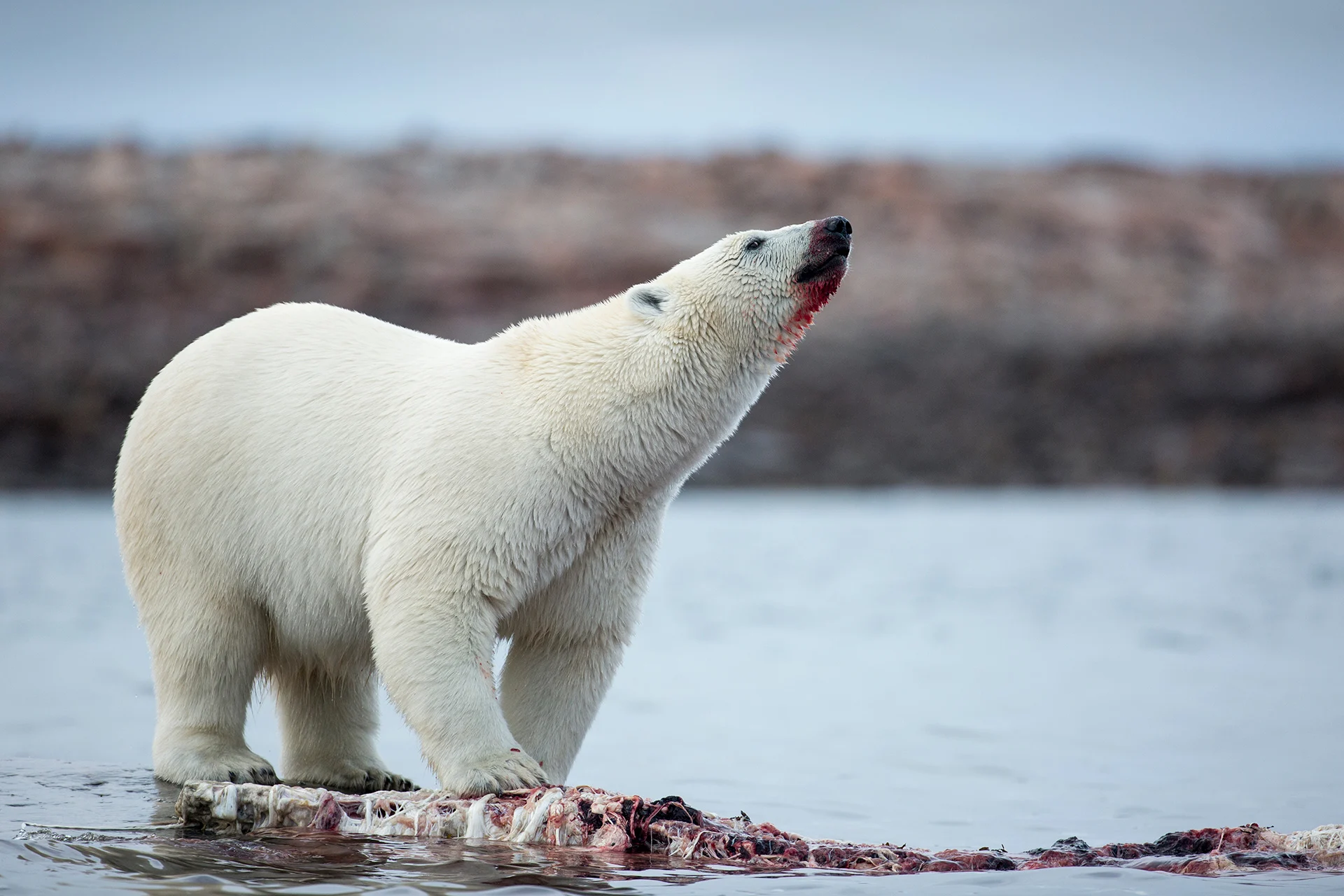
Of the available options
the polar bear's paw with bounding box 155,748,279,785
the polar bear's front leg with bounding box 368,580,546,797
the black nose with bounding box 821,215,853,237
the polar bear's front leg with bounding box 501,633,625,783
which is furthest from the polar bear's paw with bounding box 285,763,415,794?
the black nose with bounding box 821,215,853,237

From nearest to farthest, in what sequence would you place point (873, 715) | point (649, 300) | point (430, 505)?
point (430, 505) → point (649, 300) → point (873, 715)

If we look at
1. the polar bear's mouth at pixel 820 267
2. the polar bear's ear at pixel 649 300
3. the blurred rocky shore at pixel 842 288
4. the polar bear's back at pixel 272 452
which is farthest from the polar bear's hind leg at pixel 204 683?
the blurred rocky shore at pixel 842 288

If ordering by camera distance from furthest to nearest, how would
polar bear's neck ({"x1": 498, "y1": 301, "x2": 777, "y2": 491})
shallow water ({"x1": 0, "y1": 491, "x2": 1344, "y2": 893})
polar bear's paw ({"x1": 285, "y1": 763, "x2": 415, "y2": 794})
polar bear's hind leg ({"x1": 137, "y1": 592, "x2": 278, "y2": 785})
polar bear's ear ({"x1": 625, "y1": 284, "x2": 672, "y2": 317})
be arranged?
polar bear's paw ({"x1": 285, "y1": 763, "x2": 415, "y2": 794}) < polar bear's hind leg ({"x1": 137, "y1": 592, "x2": 278, "y2": 785}) < polar bear's ear ({"x1": 625, "y1": 284, "x2": 672, "y2": 317}) < polar bear's neck ({"x1": 498, "y1": 301, "x2": 777, "y2": 491}) < shallow water ({"x1": 0, "y1": 491, "x2": 1344, "y2": 893})

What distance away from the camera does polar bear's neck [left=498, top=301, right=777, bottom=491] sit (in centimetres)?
571

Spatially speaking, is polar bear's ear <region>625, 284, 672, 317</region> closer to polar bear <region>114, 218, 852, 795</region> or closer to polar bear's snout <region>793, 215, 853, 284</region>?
polar bear <region>114, 218, 852, 795</region>

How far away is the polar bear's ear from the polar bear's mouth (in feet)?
1.63

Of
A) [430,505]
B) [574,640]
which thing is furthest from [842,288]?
[430,505]

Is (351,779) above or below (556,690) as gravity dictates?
below

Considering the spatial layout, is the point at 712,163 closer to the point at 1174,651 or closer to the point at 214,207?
the point at 214,207

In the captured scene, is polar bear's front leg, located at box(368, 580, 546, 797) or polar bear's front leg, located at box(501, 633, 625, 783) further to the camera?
polar bear's front leg, located at box(501, 633, 625, 783)

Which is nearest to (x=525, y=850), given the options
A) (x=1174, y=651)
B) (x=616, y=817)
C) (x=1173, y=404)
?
(x=616, y=817)

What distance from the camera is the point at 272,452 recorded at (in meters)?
6.16

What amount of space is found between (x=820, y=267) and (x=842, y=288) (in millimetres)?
29423

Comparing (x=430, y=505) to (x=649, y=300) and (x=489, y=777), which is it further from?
(x=649, y=300)
